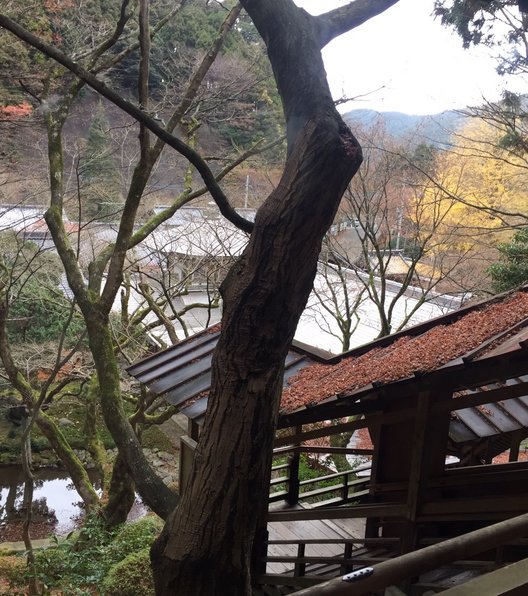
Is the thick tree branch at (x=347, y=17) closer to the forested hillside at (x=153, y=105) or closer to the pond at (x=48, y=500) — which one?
the forested hillside at (x=153, y=105)

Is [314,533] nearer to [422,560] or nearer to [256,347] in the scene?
[256,347]

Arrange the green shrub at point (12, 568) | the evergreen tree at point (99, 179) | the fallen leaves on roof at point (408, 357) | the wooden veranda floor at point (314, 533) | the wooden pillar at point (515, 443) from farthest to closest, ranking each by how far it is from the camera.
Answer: the evergreen tree at point (99, 179) < the green shrub at point (12, 568) < the wooden veranda floor at point (314, 533) < the wooden pillar at point (515, 443) < the fallen leaves on roof at point (408, 357)

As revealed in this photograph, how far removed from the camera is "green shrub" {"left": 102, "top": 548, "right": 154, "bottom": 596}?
19.7 ft

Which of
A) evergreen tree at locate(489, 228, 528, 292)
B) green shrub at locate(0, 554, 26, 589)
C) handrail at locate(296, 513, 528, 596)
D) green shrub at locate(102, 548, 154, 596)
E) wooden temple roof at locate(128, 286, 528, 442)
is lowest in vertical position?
green shrub at locate(0, 554, 26, 589)

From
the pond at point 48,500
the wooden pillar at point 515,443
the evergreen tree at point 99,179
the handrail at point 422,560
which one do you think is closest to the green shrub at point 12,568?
the pond at point 48,500

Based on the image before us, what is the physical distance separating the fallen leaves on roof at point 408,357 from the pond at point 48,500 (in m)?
9.98

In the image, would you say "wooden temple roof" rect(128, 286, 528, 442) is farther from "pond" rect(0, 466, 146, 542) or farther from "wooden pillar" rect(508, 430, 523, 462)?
"pond" rect(0, 466, 146, 542)

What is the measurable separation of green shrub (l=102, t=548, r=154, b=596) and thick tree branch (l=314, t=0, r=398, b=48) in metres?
5.84

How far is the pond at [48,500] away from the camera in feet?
40.8

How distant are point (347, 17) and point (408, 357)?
7.57 feet

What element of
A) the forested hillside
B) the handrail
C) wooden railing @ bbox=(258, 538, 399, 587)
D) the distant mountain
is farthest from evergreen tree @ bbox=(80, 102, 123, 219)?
the handrail

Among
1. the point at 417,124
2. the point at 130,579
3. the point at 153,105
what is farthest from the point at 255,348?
the point at 417,124

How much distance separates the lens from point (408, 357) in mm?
3688

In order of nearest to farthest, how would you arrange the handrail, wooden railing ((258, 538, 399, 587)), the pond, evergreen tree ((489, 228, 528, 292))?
1. the handrail
2. wooden railing ((258, 538, 399, 587))
3. evergreen tree ((489, 228, 528, 292))
4. the pond
